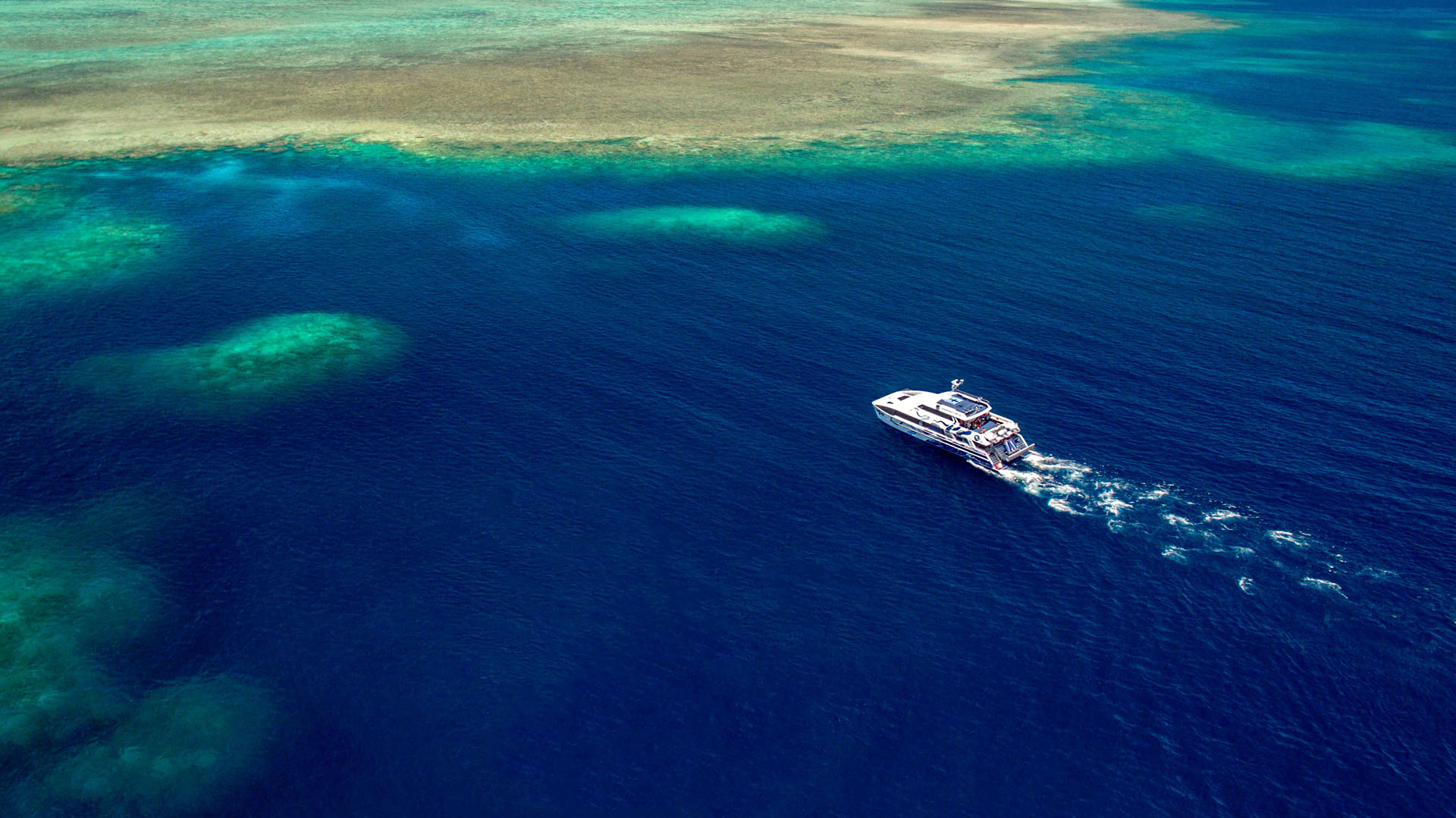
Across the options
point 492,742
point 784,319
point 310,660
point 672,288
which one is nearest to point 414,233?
point 672,288

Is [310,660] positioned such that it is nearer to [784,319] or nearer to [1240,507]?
[784,319]

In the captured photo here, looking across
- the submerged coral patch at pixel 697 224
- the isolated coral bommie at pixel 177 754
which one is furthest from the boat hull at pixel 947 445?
the isolated coral bommie at pixel 177 754

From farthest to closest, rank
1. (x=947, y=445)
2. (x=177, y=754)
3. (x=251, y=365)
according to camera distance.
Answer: (x=251, y=365) < (x=947, y=445) < (x=177, y=754)

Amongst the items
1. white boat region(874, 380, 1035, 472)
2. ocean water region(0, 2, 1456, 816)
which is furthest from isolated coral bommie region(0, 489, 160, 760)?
white boat region(874, 380, 1035, 472)

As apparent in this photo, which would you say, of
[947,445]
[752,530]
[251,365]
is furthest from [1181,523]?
[251,365]

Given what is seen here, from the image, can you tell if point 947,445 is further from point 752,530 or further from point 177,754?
point 177,754
